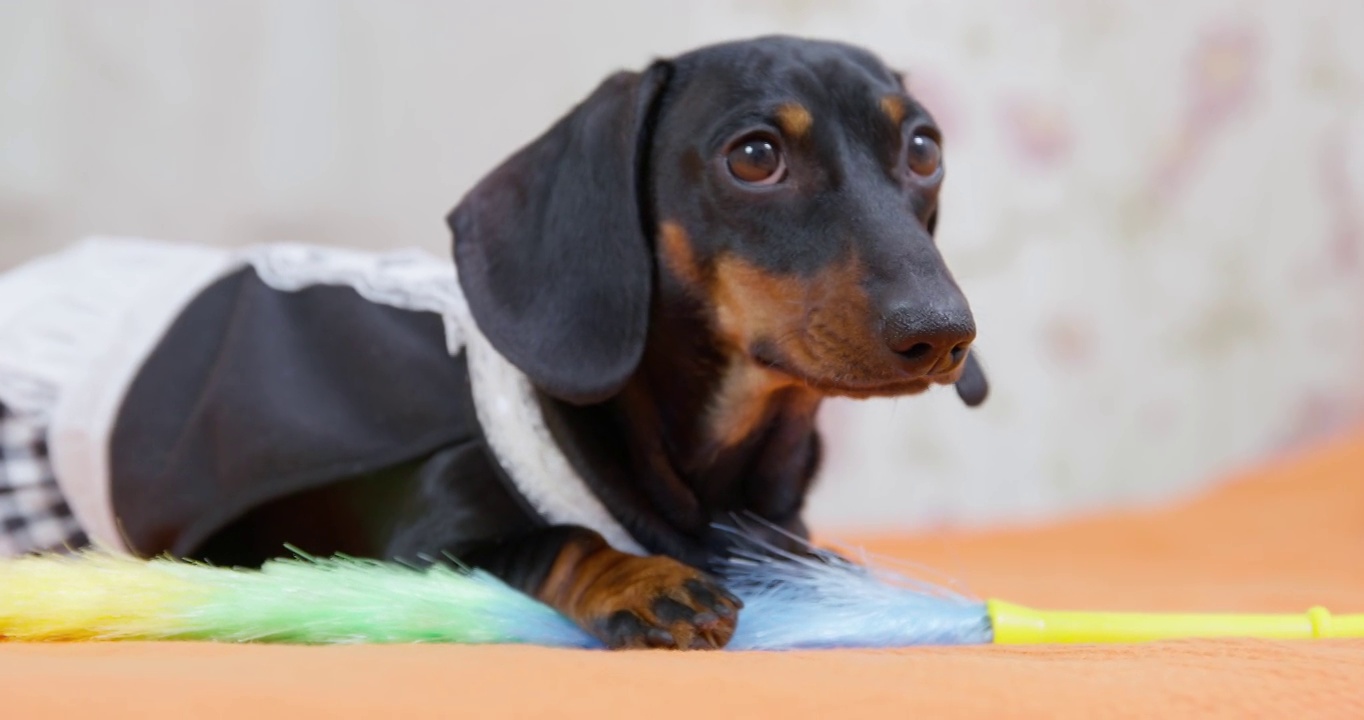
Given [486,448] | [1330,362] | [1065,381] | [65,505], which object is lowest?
[65,505]

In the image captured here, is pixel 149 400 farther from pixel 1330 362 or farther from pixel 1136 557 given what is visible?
pixel 1330 362

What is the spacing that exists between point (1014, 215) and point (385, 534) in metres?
2.05

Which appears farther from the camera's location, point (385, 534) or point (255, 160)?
point (255, 160)

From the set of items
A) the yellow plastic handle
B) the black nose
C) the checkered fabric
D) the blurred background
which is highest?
the blurred background

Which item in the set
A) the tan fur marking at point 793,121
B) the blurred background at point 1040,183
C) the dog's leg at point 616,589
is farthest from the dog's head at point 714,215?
the blurred background at point 1040,183

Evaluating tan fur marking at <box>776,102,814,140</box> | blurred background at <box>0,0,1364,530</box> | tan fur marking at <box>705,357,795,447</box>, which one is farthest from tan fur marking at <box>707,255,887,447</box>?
blurred background at <box>0,0,1364,530</box>

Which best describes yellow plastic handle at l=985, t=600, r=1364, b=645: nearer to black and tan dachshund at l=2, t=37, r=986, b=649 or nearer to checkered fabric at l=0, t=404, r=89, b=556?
black and tan dachshund at l=2, t=37, r=986, b=649

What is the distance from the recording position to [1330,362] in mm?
3238

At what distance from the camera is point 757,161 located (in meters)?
1.24

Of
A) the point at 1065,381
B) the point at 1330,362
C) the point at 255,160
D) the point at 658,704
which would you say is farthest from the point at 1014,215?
the point at 658,704

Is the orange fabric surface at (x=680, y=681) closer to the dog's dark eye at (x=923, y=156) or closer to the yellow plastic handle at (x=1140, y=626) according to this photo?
the yellow plastic handle at (x=1140, y=626)

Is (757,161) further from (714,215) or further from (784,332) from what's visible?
(784,332)

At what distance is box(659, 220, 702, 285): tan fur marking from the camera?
127 cm

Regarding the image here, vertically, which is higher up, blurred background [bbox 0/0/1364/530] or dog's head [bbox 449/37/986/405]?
blurred background [bbox 0/0/1364/530]
